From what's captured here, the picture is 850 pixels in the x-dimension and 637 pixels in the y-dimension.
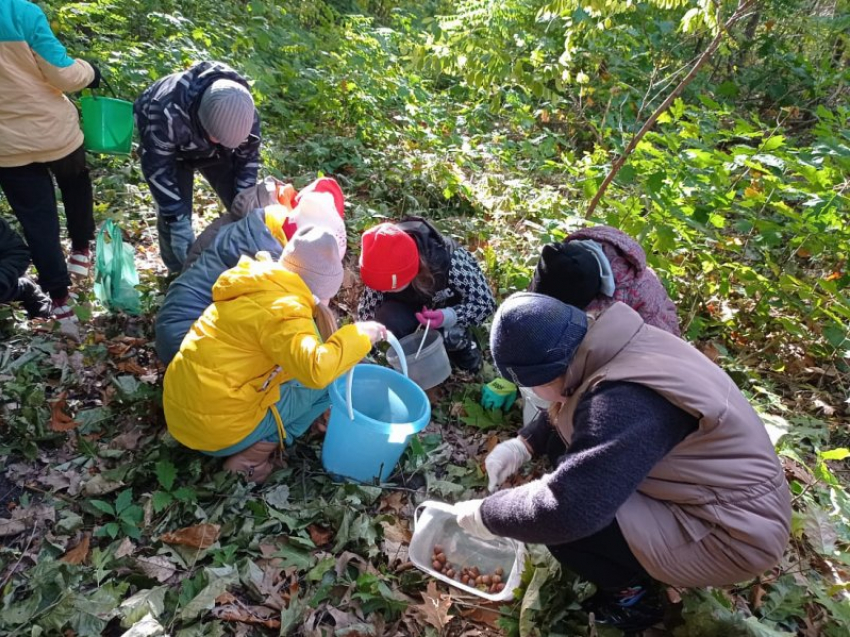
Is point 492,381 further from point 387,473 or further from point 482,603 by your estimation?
point 482,603

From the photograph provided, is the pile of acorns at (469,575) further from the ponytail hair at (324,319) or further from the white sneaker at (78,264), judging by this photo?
the white sneaker at (78,264)

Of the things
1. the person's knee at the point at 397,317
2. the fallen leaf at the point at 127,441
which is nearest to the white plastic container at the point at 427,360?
the person's knee at the point at 397,317

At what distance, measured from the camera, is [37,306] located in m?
3.70

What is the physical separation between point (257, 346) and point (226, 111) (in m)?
1.59

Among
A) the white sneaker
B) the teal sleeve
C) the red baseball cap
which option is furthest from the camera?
the white sneaker

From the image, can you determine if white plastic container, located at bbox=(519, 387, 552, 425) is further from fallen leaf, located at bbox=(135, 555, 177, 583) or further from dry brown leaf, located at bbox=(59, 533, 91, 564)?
dry brown leaf, located at bbox=(59, 533, 91, 564)

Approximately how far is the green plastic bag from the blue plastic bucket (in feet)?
5.71

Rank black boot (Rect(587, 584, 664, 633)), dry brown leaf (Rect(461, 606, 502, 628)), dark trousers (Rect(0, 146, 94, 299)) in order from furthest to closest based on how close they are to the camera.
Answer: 1. dark trousers (Rect(0, 146, 94, 299))
2. dry brown leaf (Rect(461, 606, 502, 628))
3. black boot (Rect(587, 584, 664, 633))

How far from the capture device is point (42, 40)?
3.20m

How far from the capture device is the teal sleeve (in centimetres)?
313

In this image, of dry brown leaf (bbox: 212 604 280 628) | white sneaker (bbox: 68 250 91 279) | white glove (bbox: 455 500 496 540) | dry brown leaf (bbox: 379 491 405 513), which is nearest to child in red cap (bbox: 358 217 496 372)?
dry brown leaf (bbox: 379 491 405 513)

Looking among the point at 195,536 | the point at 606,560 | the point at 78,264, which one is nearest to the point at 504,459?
the point at 606,560

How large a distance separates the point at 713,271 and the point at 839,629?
2.76m

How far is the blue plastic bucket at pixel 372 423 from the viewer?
266cm
